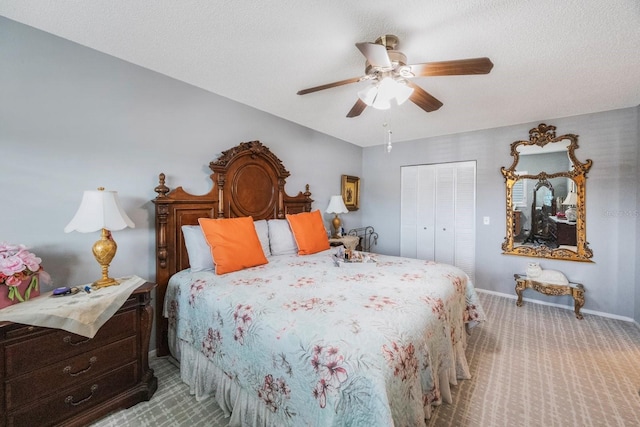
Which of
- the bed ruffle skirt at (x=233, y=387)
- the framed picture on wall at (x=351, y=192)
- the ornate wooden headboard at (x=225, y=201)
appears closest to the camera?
the bed ruffle skirt at (x=233, y=387)

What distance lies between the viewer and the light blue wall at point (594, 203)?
10.0 ft

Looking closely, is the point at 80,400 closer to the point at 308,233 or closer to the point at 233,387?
the point at 233,387

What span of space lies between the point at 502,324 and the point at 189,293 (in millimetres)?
3258

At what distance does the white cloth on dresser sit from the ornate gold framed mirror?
456cm

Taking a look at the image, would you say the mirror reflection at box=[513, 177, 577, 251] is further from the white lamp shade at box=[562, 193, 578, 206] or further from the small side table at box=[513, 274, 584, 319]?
the small side table at box=[513, 274, 584, 319]

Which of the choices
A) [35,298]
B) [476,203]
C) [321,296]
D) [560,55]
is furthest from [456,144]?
[35,298]

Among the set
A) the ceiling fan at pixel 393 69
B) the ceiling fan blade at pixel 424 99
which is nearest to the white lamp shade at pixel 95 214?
the ceiling fan at pixel 393 69

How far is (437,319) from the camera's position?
Answer: 1.62m

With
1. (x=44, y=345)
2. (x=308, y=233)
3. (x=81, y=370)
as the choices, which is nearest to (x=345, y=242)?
(x=308, y=233)

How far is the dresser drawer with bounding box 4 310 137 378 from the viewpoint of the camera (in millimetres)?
1330

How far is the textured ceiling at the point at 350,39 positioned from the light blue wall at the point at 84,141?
16 cm

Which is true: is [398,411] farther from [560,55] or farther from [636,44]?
[636,44]

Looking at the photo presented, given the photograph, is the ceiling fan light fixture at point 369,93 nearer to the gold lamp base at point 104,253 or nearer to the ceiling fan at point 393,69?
the ceiling fan at point 393,69

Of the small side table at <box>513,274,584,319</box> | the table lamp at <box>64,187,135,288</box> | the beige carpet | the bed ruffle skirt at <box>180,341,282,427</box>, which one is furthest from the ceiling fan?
the small side table at <box>513,274,584,319</box>
